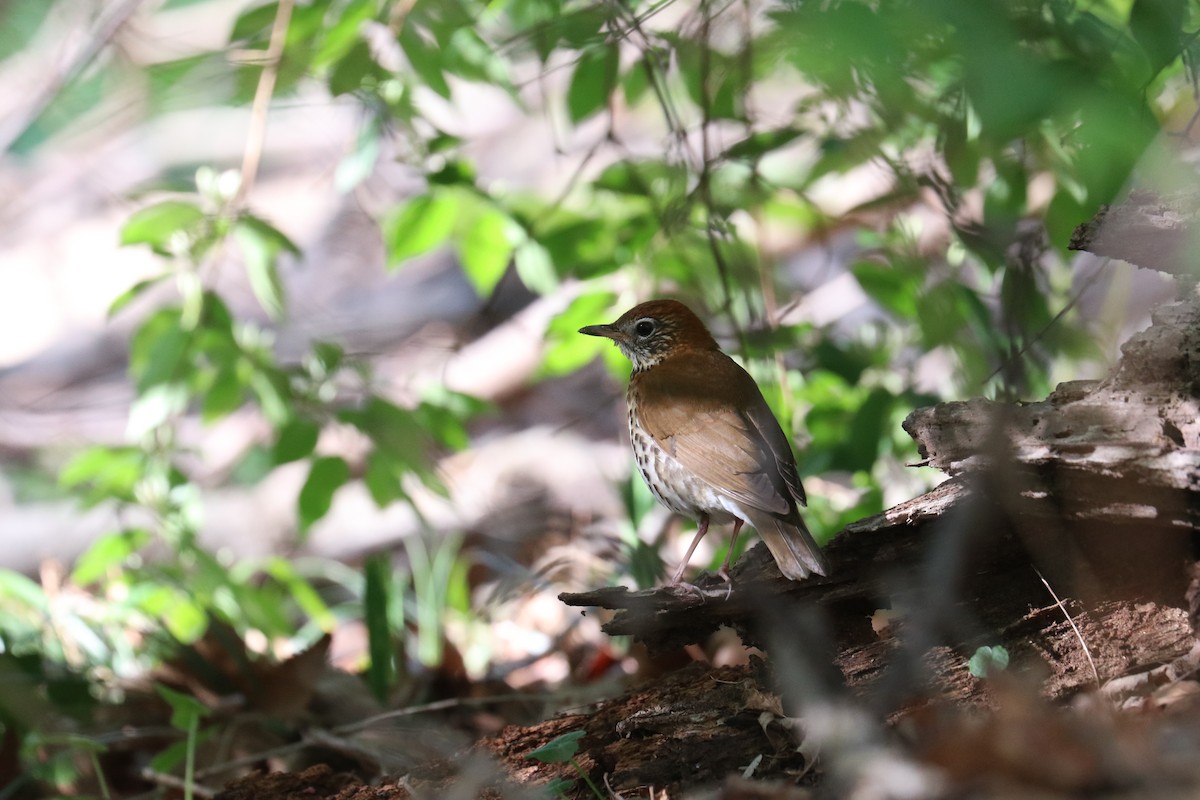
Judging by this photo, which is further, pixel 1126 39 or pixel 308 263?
pixel 308 263

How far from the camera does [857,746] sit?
160 cm

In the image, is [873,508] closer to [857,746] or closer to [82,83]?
[857,746]

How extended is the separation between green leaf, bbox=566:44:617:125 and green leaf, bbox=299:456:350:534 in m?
1.44

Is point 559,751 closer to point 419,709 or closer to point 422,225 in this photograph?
point 419,709

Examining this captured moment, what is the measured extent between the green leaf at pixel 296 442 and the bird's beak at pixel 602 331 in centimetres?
99

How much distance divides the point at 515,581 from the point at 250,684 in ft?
4.14

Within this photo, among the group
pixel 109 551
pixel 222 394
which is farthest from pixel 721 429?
pixel 109 551

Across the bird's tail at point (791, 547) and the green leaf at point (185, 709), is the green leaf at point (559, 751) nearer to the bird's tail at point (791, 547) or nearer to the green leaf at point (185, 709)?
the bird's tail at point (791, 547)

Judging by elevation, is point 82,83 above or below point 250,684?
above

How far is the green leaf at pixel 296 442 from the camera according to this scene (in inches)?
140

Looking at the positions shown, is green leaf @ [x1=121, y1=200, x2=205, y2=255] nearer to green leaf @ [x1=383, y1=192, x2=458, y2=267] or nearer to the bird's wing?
green leaf @ [x1=383, y1=192, x2=458, y2=267]

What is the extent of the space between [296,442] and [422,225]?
0.85 meters

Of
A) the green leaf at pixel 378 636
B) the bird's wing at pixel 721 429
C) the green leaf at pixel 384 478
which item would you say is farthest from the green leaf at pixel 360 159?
the green leaf at pixel 378 636

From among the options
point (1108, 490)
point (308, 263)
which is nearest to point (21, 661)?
point (1108, 490)
